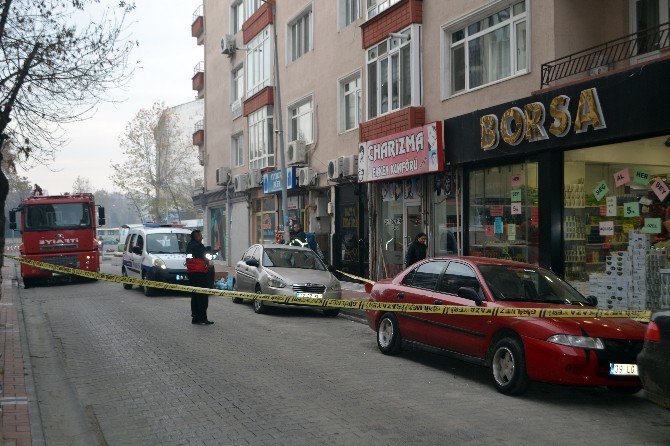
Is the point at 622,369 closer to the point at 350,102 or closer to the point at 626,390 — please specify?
the point at 626,390

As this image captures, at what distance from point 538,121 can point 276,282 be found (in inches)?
249

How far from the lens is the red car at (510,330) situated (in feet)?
23.4

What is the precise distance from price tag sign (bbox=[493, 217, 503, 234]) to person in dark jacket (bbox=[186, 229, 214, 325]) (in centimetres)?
670

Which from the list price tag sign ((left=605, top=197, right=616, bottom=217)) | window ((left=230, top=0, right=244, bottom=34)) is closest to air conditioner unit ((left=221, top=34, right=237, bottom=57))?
window ((left=230, top=0, right=244, bottom=34))

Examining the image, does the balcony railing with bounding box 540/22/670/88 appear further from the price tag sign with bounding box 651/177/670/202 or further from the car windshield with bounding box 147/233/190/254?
the car windshield with bounding box 147/233/190/254

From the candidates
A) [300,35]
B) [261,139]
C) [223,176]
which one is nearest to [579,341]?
[300,35]

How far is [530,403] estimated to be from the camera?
7.30 meters

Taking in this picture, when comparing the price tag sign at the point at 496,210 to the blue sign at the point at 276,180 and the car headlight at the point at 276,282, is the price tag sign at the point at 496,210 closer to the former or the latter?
the car headlight at the point at 276,282

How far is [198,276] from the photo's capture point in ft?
42.9

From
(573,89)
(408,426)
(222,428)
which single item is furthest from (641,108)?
(222,428)

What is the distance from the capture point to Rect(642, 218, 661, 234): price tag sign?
12.0 metres

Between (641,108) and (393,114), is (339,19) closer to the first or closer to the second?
(393,114)

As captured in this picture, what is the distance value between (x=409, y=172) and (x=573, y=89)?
6.00 meters

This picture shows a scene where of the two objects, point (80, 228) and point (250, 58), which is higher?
point (250, 58)
